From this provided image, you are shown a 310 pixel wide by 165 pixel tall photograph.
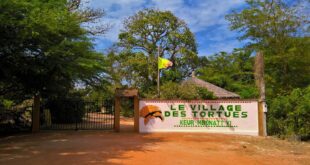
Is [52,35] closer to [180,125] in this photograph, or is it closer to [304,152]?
[180,125]

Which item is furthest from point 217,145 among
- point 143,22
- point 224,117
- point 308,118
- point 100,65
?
point 143,22

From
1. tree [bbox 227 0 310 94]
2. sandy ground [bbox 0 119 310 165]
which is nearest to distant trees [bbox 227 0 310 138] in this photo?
tree [bbox 227 0 310 94]

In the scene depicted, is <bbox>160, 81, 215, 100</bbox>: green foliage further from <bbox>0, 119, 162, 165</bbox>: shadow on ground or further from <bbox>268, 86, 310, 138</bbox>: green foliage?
<bbox>0, 119, 162, 165</bbox>: shadow on ground

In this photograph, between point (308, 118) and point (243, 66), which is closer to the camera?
point (308, 118)

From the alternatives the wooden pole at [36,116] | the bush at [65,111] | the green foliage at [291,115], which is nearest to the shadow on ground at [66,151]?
the wooden pole at [36,116]

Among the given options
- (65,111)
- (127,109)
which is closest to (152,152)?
(65,111)

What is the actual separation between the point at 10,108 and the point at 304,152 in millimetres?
15147

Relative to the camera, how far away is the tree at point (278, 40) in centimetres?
2328

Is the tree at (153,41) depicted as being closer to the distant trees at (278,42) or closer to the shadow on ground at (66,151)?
the distant trees at (278,42)

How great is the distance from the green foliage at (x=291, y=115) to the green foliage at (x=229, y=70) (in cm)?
1685

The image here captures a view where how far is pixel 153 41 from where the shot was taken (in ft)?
120

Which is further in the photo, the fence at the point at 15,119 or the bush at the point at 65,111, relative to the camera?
the bush at the point at 65,111

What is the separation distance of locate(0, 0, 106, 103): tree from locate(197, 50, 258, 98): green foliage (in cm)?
2145

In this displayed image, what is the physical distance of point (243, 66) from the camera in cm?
3916
